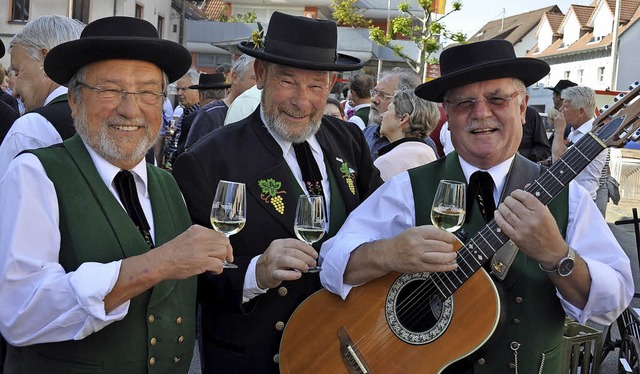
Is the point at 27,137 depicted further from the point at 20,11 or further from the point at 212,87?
the point at 20,11

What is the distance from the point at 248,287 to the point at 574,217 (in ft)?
4.41

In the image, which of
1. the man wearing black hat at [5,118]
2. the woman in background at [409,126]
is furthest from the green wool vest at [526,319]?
the man wearing black hat at [5,118]

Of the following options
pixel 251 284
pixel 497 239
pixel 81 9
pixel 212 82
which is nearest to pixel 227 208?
pixel 251 284

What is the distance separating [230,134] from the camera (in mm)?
3400

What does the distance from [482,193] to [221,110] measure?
5.04 metres

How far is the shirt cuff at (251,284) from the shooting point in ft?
9.80

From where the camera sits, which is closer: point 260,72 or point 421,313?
point 421,313

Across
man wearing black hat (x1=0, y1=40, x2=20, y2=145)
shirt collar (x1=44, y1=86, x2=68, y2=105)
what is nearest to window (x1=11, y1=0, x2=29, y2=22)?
man wearing black hat (x1=0, y1=40, x2=20, y2=145)

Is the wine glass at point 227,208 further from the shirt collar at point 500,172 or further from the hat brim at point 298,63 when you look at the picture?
the shirt collar at point 500,172

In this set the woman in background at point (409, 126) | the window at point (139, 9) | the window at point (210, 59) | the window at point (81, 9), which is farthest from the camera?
the window at point (210, 59)

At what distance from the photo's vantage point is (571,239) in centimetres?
280

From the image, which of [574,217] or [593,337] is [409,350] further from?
[593,337]

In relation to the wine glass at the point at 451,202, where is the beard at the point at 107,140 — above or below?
above

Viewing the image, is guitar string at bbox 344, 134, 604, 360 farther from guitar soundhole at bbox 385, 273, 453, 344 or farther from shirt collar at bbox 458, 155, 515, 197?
shirt collar at bbox 458, 155, 515, 197
